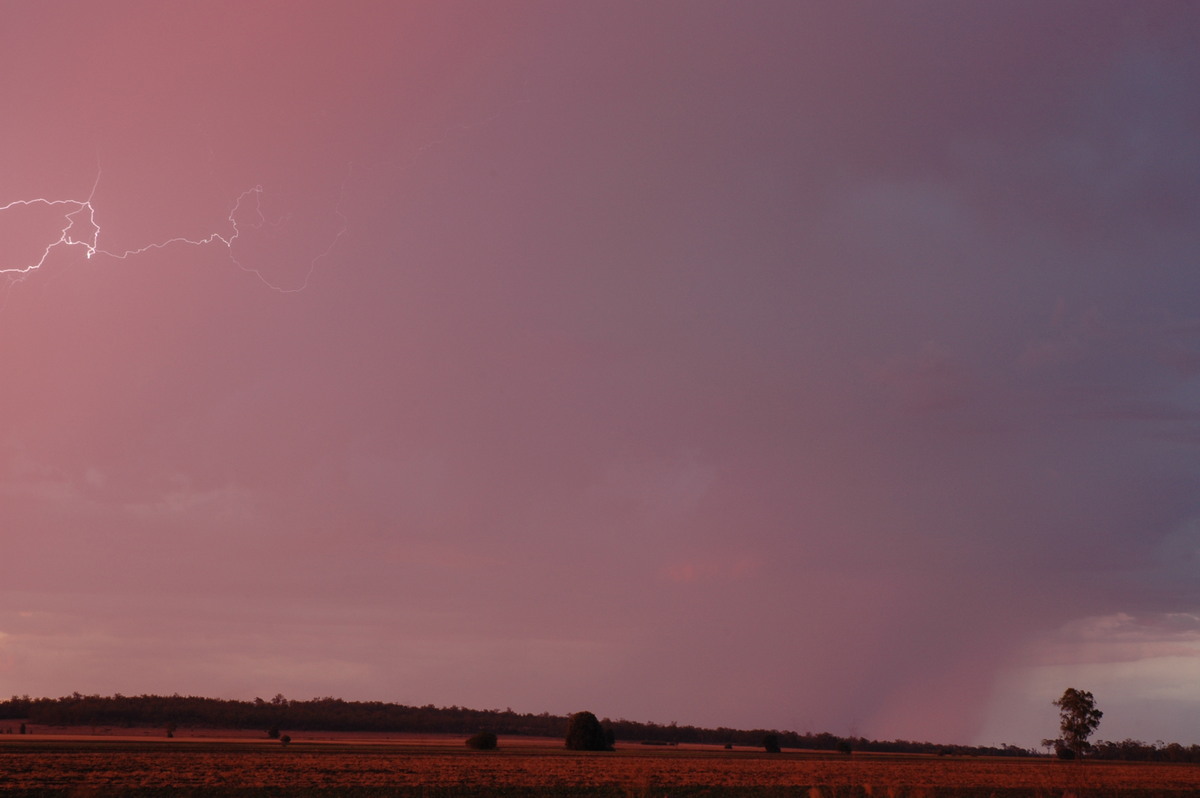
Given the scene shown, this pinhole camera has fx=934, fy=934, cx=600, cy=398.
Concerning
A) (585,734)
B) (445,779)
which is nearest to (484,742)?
(585,734)

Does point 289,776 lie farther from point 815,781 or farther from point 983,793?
point 983,793

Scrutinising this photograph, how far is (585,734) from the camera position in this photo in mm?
76062

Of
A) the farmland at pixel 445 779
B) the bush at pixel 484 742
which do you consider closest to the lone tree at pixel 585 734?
the bush at pixel 484 742

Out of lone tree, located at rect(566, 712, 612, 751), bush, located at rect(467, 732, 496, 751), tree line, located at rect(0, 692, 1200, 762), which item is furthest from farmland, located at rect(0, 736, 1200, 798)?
tree line, located at rect(0, 692, 1200, 762)

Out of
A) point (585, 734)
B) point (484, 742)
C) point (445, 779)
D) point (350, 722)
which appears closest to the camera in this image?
point (445, 779)

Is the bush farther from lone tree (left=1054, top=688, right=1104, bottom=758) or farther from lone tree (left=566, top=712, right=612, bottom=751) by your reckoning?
lone tree (left=1054, top=688, right=1104, bottom=758)

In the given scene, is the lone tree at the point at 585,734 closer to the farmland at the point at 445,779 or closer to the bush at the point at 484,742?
the bush at the point at 484,742

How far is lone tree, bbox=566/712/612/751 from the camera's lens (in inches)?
2977

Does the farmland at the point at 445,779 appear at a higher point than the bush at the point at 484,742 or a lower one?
higher

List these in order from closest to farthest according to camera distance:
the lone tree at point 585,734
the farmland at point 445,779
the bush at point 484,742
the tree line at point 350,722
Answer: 1. the farmland at point 445,779
2. the bush at point 484,742
3. the lone tree at point 585,734
4. the tree line at point 350,722

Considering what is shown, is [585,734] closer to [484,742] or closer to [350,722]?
[484,742]

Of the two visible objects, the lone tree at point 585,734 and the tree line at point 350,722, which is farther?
the tree line at point 350,722

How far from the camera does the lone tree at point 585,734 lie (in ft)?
248

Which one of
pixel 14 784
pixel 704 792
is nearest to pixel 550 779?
pixel 704 792
